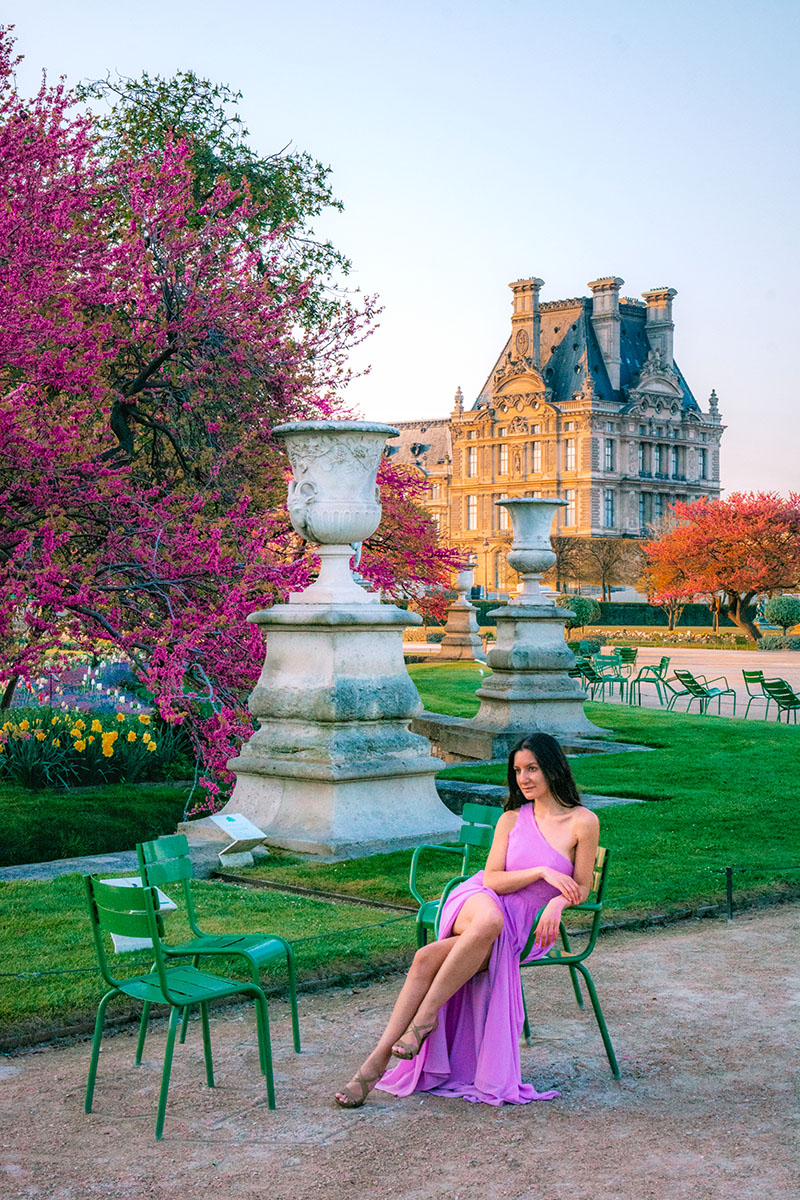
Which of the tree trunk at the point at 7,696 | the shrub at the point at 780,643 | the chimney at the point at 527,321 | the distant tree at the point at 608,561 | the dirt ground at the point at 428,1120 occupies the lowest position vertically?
the dirt ground at the point at 428,1120

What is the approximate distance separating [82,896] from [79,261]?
16.2ft

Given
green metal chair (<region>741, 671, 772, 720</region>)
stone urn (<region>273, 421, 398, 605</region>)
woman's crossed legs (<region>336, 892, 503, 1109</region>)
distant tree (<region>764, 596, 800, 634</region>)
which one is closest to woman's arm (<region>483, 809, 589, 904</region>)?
woman's crossed legs (<region>336, 892, 503, 1109</region>)

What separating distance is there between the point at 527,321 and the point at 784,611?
58437 mm

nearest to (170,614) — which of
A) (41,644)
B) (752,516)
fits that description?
(41,644)

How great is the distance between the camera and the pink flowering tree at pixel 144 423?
860 cm

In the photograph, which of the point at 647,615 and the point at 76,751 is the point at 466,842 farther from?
the point at 647,615

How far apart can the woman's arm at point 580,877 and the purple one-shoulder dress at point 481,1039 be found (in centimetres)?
8

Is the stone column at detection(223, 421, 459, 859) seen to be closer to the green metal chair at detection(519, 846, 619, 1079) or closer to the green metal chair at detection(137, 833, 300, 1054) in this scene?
the green metal chair at detection(519, 846, 619, 1079)

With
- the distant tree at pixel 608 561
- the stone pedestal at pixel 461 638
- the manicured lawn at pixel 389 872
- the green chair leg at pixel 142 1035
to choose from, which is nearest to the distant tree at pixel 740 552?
the stone pedestal at pixel 461 638

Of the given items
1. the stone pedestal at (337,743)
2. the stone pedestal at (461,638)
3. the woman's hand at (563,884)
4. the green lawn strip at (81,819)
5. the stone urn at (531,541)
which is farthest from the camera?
the stone pedestal at (461,638)

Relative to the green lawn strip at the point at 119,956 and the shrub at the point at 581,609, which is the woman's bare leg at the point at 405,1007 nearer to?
the green lawn strip at the point at 119,956

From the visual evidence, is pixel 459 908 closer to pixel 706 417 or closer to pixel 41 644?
pixel 41 644

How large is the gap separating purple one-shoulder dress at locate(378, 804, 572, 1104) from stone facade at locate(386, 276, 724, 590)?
3495 inches

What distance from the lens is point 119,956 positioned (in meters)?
5.90
